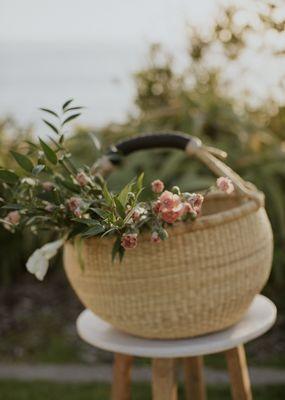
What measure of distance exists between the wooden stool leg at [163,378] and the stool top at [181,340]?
6 cm

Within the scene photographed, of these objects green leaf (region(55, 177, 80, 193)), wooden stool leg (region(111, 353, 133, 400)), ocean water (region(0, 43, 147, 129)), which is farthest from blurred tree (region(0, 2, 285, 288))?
green leaf (region(55, 177, 80, 193))

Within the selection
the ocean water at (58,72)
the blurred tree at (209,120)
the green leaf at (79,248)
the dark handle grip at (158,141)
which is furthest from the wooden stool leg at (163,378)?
the ocean water at (58,72)

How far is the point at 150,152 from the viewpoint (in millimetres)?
3482

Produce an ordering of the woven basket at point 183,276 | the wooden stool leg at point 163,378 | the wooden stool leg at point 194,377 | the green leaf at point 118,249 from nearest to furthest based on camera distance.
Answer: the green leaf at point 118,249
the woven basket at point 183,276
the wooden stool leg at point 163,378
the wooden stool leg at point 194,377

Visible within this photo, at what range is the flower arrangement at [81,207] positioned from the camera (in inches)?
53.5

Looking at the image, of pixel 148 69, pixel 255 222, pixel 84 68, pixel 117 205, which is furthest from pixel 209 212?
pixel 84 68

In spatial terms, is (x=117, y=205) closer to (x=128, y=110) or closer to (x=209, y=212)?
(x=209, y=212)

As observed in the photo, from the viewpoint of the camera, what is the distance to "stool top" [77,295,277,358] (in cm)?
159

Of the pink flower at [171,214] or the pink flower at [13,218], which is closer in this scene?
the pink flower at [171,214]

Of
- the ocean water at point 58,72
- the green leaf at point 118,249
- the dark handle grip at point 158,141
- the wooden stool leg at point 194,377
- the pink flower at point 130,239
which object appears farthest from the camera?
the ocean water at point 58,72

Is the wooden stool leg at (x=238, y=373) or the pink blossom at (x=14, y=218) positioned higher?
the pink blossom at (x=14, y=218)

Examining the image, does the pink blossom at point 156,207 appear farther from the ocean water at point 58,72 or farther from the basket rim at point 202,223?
the ocean water at point 58,72

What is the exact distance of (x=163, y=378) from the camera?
1661 mm

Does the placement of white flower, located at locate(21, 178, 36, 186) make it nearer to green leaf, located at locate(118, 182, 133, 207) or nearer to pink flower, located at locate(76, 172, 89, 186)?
pink flower, located at locate(76, 172, 89, 186)
